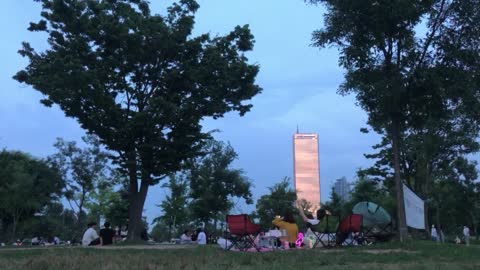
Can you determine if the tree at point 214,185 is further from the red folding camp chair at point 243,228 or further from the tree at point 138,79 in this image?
the red folding camp chair at point 243,228

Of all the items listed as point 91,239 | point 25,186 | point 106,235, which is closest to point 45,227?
point 25,186

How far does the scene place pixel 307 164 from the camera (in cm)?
7819

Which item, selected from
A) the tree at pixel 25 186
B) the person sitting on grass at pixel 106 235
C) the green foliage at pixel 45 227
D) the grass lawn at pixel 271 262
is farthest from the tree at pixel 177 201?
the grass lawn at pixel 271 262

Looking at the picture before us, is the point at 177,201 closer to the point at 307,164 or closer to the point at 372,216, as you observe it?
the point at 372,216

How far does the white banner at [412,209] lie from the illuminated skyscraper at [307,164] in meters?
56.9

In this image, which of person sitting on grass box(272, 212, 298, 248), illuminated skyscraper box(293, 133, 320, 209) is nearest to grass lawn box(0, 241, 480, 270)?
person sitting on grass box(272, 212, 298, 248)

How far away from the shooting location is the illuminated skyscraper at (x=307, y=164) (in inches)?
2961

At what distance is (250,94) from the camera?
2488 cm

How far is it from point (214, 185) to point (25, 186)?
1401cm

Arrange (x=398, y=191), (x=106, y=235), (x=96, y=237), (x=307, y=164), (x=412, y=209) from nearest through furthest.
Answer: (x=398, y=191)
(x=412, y=209)
(x=96, y=237)
(x=106, y=235)
(x=307, y=164)

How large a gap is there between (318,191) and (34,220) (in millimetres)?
37525

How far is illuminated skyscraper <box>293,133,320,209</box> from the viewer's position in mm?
75206

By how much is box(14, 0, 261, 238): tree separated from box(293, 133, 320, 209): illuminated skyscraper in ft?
168

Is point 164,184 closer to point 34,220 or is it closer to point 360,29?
point 34,220
